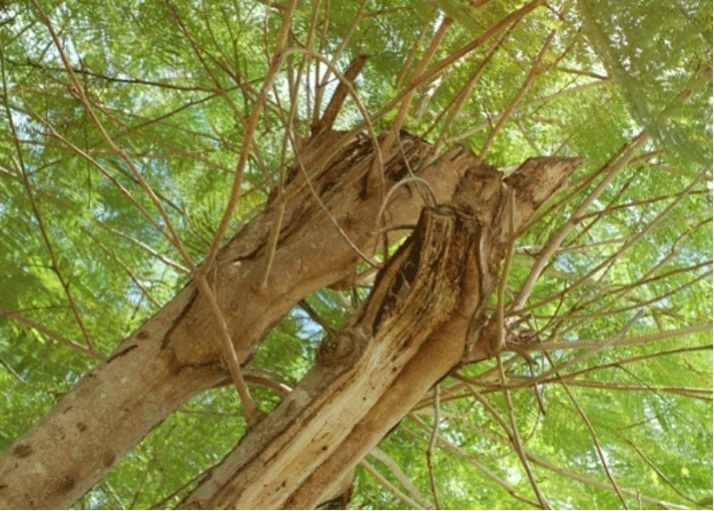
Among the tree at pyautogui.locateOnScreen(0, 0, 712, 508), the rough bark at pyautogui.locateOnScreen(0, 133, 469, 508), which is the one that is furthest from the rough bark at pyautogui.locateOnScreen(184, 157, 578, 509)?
the rough bark at pyautogui.locateOnScreen(0, 133, 469, 508)

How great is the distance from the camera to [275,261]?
79.6 inches

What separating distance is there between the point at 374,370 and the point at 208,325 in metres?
0.36

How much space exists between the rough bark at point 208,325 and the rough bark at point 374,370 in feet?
0.74

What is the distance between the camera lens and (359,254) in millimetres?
1939

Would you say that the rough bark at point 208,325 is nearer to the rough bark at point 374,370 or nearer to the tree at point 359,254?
the tree at point 359,254

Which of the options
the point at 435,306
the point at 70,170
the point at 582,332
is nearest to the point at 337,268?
the point at 435,306

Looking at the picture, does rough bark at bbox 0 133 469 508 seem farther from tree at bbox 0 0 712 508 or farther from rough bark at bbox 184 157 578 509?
rough bark at bbox 184 157 578 509

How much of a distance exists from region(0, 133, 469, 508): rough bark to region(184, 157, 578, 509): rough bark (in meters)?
0.23

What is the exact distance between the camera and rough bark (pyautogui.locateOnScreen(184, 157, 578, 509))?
5.50 ft

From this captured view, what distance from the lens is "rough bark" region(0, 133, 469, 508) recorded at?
5.91ft

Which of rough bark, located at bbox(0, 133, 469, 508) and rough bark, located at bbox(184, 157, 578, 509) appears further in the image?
rough bark, located at bbox(0, 133, 469, 508)

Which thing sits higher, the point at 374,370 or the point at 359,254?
the point at 359,254

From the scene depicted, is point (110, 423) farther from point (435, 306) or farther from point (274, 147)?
point (274, 147)

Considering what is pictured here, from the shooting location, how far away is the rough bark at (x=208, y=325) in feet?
5.91
